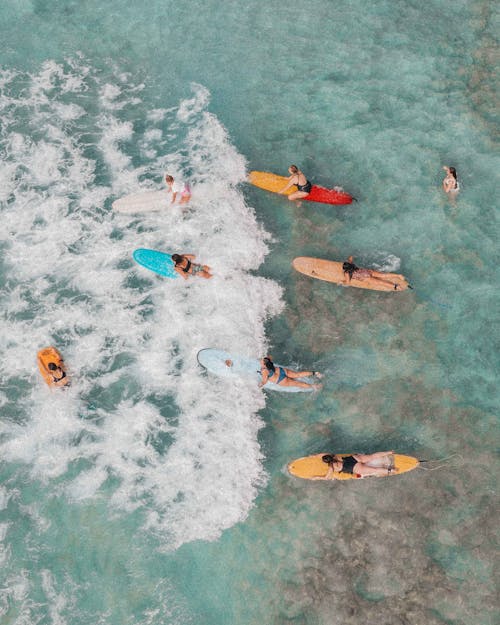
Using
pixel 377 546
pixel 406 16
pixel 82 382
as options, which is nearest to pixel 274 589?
pixel 377 546

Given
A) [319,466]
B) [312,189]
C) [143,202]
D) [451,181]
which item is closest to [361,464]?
[319,466]

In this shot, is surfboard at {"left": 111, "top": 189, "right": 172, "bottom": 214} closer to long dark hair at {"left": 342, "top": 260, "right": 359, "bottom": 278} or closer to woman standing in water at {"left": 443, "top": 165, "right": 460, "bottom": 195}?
long dark hair at {"left": 342, "top": 260, "right": 359, "bottom": 278}

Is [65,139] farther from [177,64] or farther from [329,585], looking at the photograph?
[329,585]

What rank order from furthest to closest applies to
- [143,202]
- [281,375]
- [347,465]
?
[143,202], [281,375], [347,465]

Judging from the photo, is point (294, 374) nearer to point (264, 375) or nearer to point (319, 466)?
point (264, 375)

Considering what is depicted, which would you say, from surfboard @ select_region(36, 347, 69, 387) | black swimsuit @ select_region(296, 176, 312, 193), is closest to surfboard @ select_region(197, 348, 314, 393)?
surfboard @ select_region(36, 347, 69, 387)
